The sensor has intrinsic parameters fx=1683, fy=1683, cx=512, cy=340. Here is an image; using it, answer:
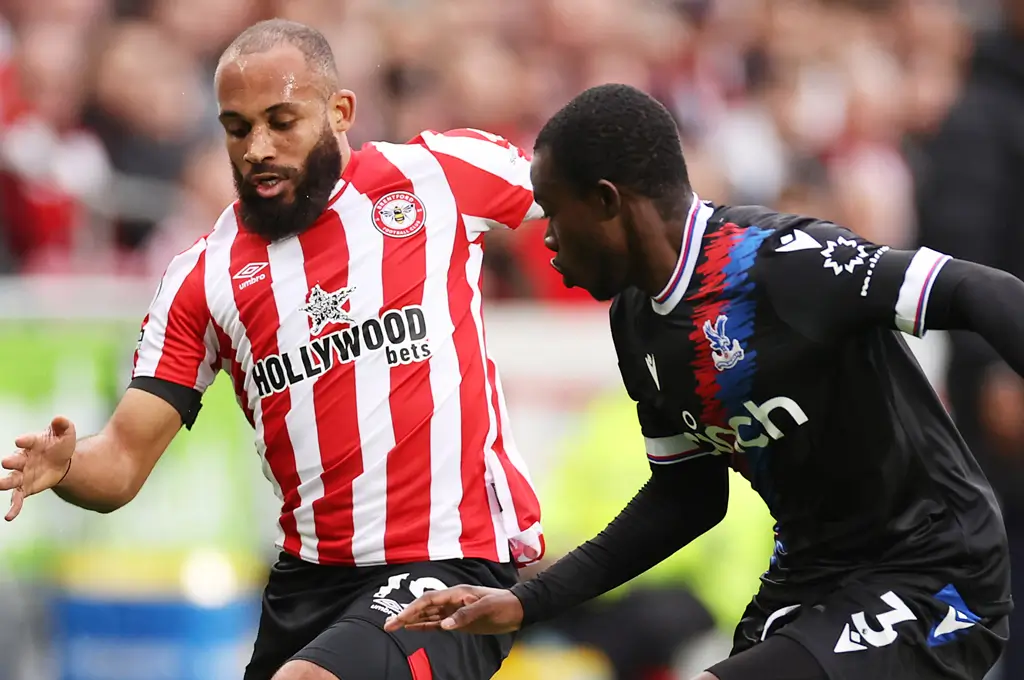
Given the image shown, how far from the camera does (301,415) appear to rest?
188 inches

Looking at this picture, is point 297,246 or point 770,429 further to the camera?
point 297,246

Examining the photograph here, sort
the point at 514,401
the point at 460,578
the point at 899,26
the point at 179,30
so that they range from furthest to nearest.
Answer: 1. the point at 899,26
2. the point at 179,30
3. the point at 514,401
4. the point at 460,578

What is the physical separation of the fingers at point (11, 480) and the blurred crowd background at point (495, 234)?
3447 millimetres

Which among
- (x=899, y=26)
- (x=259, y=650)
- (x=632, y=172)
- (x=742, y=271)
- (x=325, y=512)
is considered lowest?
(x=259, y=650)

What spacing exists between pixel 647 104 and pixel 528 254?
481cm

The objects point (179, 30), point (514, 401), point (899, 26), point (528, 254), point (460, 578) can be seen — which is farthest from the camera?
point (899, 26)

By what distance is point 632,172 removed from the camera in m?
3.96

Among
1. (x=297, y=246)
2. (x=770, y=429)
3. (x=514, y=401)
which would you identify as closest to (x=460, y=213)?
(x=297, y=246)

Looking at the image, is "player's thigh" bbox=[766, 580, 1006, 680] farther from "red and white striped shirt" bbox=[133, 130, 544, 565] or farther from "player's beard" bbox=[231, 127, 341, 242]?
"player's beard" bbox=[231, 127, 341, 242]

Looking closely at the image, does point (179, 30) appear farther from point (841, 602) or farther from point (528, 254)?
point (841, 602)

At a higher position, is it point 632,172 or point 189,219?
point 189,219

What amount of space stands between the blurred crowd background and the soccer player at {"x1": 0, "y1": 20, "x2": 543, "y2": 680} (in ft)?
10.1

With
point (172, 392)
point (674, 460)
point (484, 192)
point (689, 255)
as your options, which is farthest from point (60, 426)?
point (689, 255)

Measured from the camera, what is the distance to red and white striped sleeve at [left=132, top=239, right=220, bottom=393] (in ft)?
15.9
